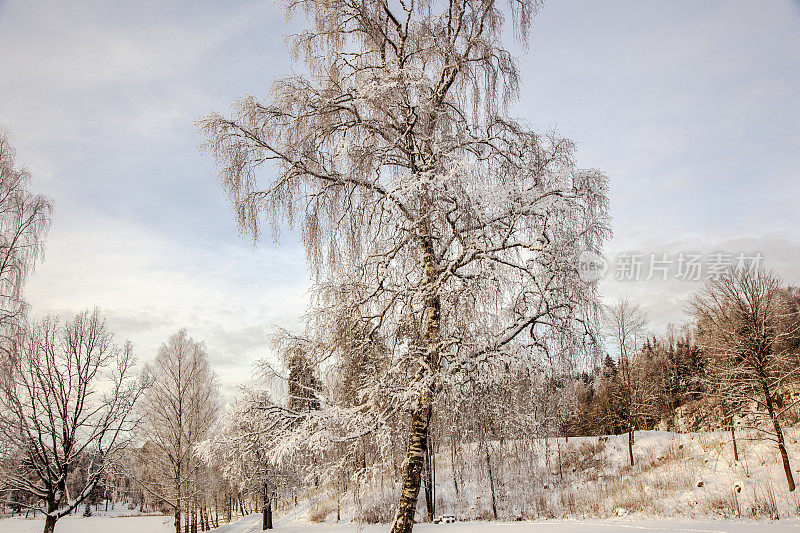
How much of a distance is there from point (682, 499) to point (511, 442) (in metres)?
11.9

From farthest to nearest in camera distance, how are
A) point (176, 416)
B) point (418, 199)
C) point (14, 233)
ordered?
point (176, 416) < point (14, 233) < point (418, 199)

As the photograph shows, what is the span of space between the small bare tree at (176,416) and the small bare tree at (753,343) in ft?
67.4

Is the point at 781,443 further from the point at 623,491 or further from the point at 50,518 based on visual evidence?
the point at 50,518

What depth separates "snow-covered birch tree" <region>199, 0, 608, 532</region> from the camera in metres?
5.22

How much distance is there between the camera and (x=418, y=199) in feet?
17.3

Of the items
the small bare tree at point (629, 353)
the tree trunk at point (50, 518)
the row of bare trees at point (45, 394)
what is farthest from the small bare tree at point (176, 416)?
the small bare tree at point (629, 353)

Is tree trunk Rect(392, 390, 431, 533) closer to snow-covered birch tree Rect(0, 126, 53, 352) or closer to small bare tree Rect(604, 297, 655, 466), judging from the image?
snow-covered birch tree Rect(0, 126, 53, 352)

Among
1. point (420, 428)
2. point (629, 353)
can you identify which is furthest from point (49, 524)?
point (629, 353)

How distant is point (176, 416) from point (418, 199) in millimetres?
18942

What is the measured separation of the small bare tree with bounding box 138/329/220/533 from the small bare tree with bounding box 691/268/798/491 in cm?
2055

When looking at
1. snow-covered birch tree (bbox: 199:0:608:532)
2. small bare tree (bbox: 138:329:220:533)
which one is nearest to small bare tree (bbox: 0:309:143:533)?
small bare tree (bbox: 138:329:220:533)

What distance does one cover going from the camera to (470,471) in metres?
5.89

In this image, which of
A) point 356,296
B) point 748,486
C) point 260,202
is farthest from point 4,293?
point 748,486

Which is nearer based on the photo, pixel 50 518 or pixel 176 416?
pixel 50 518
